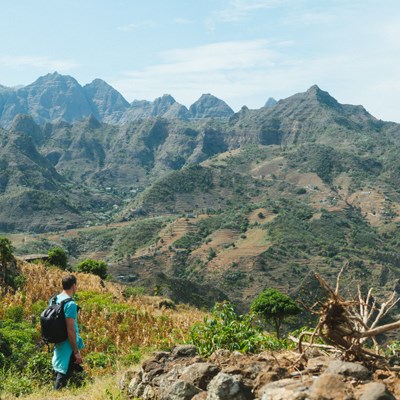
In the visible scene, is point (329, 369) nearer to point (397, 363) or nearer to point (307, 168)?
point (397, 363)

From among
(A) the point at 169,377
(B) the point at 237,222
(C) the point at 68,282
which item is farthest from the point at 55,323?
(B) the point at 237,222

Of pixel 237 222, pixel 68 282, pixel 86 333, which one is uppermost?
pixel 68 282

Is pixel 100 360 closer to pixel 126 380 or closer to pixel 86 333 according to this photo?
pixel 86 333

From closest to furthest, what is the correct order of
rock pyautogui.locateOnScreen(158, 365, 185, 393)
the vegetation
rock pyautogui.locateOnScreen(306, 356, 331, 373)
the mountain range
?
rock pyautogui.locateOnScreen(306, 356, 331, 373) → rock pyautogui.locateOnScreen(158, 365, 185, 393) → the vegetation → the mountain range

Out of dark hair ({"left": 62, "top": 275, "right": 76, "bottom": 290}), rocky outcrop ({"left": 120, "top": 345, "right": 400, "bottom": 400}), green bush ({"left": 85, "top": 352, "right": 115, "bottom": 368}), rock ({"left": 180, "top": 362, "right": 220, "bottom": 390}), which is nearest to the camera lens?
rocky outcrop ({"left": 120, "top": 345, "right": 400, "bottom": 400})

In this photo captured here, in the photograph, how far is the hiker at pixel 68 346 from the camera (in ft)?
20.2

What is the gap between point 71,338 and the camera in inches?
244

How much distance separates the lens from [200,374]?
486cm

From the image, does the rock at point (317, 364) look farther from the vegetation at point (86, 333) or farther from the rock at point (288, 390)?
the vegetation at point (86, 333)

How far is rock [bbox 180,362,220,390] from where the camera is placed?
A: 4.81 meters

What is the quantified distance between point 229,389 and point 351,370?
3.68ft

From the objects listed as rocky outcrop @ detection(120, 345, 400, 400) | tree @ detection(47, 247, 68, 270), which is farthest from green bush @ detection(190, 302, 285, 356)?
tree @ detection(47, 247, 68, 270)

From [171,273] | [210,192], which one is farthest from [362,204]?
[171,273]

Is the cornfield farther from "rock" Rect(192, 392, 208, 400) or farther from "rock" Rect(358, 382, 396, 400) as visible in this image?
"rock" Rect(358, 382, 396, 400)
